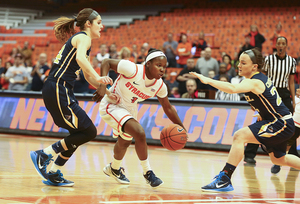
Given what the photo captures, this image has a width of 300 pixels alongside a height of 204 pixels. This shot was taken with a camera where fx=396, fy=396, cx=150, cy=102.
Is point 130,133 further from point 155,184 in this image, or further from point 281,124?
point 281,124

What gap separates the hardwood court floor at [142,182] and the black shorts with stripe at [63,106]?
0.78 metres

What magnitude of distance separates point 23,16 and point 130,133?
25.7m

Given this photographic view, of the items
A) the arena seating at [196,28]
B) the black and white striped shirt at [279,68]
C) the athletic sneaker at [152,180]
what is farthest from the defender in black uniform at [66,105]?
the arena seating at [196,28]

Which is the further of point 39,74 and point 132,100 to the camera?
point 39,74

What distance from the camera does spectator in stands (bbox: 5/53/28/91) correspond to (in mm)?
13680

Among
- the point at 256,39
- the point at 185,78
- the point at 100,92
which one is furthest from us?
the point at 256,39

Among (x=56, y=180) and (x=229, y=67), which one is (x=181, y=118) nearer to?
(x=229, y=67)

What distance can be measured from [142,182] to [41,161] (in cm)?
145

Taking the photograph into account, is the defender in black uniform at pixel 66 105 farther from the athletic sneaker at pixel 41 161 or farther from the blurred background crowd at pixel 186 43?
the blurred background crowd at pixel 186 43

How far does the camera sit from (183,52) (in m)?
14.3

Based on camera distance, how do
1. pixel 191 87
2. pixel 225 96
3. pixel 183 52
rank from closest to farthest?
1. pixel 225 96
2. pixel 191 87
3. pixel 183 52

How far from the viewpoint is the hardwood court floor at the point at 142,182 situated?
4293 mm

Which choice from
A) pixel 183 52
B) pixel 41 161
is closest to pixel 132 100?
pixel 41 161

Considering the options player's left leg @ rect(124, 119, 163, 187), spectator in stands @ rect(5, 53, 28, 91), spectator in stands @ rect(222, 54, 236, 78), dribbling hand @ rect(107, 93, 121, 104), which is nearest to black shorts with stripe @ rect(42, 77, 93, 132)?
dribbling hand @ rect(107, 93, 121, 104)
